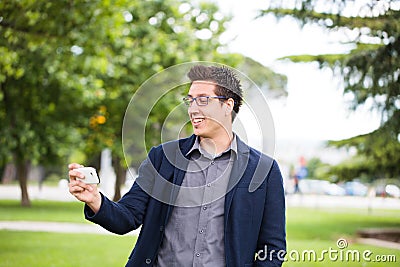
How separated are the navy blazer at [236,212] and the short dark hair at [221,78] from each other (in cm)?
24

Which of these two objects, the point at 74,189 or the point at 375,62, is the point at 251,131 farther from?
the point at 375,62

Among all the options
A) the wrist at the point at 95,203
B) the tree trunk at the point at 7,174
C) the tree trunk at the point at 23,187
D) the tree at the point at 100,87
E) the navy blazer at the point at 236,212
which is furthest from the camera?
the tree trunk at the point at 7,174

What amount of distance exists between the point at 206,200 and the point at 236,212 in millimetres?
146

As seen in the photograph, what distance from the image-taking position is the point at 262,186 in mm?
2900

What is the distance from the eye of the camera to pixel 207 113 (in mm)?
2879

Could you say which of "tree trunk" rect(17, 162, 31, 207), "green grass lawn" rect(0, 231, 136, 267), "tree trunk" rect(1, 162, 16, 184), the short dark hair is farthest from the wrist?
"tree trunk" rect(1, 162, 16, 184)

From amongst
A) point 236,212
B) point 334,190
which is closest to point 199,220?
point 236,212

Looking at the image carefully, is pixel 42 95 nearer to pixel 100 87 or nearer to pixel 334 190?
pixel 100 87

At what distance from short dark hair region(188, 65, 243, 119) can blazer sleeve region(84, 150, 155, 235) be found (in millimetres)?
394

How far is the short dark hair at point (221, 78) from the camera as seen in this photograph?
2928 mm

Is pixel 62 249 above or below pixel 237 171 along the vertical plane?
below

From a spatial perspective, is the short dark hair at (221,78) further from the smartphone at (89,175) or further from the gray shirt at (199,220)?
the smartphone at (89,175)

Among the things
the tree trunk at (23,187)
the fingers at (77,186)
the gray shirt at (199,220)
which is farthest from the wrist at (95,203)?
the tree trunk at (23,187)

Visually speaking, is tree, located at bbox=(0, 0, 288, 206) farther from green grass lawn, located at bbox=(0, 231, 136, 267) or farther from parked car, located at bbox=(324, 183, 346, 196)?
parked car, located at bbox=(324, 183, 346, 196)
